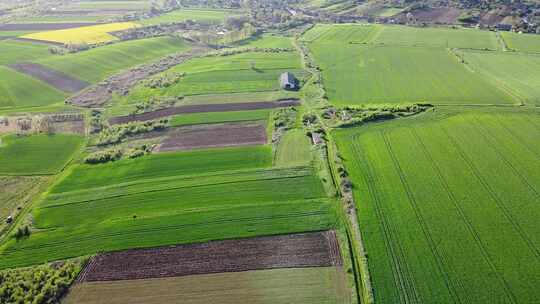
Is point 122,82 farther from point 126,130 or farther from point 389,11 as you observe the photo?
point 389,11

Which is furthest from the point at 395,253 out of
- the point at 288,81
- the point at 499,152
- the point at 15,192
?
the point at 288,81

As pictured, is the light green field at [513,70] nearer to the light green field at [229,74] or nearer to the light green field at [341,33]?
the light green field at [341,33]

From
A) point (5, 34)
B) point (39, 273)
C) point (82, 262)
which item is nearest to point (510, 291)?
point (82, 262)

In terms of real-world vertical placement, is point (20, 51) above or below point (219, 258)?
above

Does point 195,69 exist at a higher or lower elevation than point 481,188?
higher

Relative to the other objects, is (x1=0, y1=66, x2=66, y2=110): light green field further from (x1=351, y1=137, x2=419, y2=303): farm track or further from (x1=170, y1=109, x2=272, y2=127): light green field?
(x1=351, y1=137, x2=419, y2=303): farm track

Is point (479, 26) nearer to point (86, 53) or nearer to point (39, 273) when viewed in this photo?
point (86, 53)

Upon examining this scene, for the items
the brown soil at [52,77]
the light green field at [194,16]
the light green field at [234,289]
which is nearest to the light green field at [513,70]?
the light green field at [234,289]
